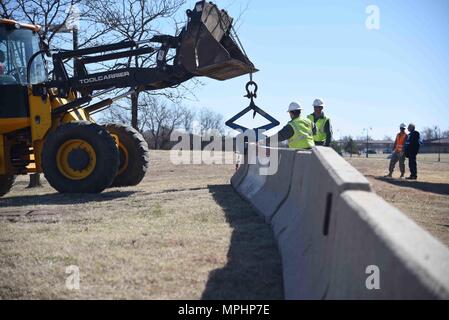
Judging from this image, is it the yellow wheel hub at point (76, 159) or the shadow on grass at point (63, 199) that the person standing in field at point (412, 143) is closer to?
the shadow on grass at point (63, 199)

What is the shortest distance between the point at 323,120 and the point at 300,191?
20.3ft

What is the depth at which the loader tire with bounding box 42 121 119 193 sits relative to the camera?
973cm

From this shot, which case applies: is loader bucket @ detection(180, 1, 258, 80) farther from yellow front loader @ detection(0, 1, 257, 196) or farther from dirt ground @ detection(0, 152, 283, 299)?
dirt ground @ detection(0, 152, 283, 299)

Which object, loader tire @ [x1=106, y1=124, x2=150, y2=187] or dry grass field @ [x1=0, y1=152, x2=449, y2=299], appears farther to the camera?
loader tire @ [x1=106, y1=124, x2=150, y2=187]

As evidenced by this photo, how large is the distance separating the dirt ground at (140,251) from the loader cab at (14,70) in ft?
7.83

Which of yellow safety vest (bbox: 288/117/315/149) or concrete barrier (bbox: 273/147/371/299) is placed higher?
yellow safety vest (bbox: 288/117/315/149)

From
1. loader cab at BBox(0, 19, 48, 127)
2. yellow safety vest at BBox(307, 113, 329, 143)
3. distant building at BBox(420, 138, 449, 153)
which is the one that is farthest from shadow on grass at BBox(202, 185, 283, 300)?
distant building at BBox(420, 138, 449, 153)

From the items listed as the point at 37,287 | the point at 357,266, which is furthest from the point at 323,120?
the point at 357,266

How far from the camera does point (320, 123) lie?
1109 cm

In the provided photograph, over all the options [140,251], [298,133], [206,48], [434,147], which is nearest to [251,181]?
[298,133]

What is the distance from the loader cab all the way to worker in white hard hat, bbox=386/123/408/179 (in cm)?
1200

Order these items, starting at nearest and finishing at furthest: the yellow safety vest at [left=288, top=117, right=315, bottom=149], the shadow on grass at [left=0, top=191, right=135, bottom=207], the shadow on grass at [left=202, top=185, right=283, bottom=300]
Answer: the shadow on grass at [left=202, top=185, right=283, bottom=300]
the shadow on grass at [left=0, top=191, right=135, bottom=207]
the yellow safety vest at [left=288, top=117, right=315, bottom=149]

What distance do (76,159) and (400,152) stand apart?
38.9ft

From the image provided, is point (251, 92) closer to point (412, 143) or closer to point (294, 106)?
point (294, 106)
